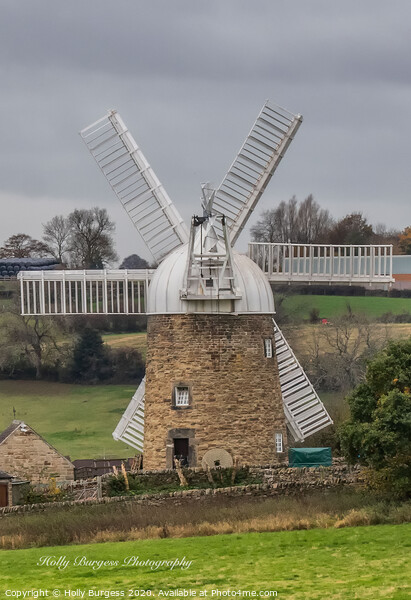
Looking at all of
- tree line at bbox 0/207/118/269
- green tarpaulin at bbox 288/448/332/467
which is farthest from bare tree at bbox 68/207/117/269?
green tarpaulin at bbox 288/448/332/467

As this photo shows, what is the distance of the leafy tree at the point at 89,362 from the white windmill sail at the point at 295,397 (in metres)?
37.7

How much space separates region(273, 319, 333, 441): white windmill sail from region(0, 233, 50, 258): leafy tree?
57.0 m

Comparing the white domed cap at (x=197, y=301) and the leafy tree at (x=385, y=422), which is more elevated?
the white domed cap at (x=197, y=301)

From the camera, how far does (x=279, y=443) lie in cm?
4256

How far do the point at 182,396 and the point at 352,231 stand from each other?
51.6 meters

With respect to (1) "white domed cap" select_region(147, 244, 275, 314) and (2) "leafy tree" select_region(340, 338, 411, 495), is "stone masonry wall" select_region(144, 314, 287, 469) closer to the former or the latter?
(1) "white domed cap" select_region(147, 244, 275, 314)

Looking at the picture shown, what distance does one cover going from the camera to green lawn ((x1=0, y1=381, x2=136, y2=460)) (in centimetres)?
6550

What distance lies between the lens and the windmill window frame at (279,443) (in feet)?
139

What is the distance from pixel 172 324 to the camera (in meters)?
41.8

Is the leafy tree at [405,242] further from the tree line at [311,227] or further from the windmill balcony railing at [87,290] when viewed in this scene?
the windmill balcony railing at [87,290]

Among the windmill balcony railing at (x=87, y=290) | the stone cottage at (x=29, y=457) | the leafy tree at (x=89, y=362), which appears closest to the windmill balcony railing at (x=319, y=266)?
the windmill balcony railing at (x=87, y=290)

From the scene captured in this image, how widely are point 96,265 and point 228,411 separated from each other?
4695 centimetres

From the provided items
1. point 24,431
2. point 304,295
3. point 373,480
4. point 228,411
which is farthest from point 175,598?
point 304,295

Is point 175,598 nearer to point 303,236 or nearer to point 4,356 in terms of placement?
point 4,356
